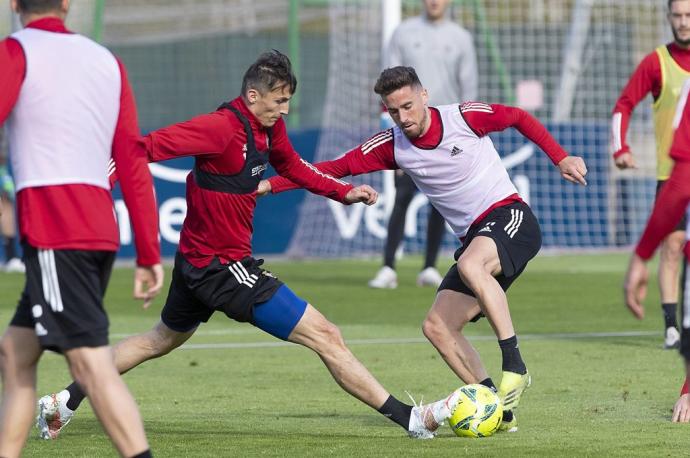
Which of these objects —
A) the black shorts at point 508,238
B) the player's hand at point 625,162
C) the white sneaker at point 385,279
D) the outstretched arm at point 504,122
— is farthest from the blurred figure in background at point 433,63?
the black shorts at point 508,238

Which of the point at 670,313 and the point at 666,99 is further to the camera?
the point at 670,313

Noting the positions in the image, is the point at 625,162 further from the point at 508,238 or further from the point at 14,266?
the point at 14,266

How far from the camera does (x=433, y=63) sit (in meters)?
14.4

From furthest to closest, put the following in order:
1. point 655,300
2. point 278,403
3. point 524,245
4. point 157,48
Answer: point 157,48 < point 655,300 < point 278,403 < point 524,245

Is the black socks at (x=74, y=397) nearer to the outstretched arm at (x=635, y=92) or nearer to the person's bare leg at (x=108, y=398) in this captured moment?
the person's bare leg at (x=108, y=398)

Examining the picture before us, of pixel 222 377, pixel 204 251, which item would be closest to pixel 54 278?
pixel 204 251

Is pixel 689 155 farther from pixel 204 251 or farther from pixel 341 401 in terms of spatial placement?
pixel 341 401

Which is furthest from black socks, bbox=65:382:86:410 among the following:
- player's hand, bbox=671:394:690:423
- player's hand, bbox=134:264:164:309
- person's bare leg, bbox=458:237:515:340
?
player's hand, bbox=671:394:690:423

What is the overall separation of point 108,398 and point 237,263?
6.45 ft

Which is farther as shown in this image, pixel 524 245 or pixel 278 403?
pixel 278 403

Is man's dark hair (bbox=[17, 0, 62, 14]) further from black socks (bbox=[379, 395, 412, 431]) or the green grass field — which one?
black socks (bbox=[379, 395, 412, 431])

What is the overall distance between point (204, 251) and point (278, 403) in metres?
1.43

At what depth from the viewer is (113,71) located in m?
5.12

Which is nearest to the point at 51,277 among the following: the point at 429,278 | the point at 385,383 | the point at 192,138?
the point at 192,138
